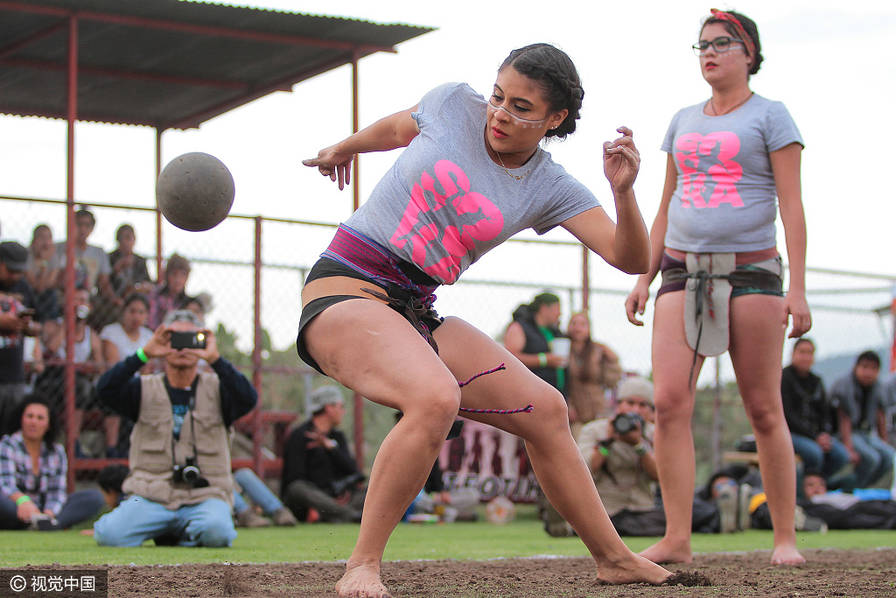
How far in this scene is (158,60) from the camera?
11945 millimetres

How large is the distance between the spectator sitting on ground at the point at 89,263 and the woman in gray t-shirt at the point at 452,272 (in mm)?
6415

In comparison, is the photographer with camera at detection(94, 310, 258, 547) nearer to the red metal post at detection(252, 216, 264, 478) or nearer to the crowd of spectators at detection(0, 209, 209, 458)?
the crowd of spectators at detection(0, 209, 209, 458)

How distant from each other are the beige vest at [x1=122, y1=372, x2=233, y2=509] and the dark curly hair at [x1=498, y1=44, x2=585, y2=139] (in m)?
4.06

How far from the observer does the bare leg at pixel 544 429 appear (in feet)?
13.4

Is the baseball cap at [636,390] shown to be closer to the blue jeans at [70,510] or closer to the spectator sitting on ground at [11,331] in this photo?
the blue jeans at [70,510]

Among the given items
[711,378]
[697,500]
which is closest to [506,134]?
[697,500]

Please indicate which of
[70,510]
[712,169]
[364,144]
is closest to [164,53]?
[70,510]

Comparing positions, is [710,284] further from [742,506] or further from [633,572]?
[742,506]

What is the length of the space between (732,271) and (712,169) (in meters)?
0.50

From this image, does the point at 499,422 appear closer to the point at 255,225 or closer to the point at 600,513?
the point at 600,513

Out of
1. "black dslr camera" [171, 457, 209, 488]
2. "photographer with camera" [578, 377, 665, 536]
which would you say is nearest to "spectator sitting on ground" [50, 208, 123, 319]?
"black dslr camera" [171, 457, 209, 488]

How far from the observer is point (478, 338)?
4.18 meters

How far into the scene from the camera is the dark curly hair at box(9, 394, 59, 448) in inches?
334

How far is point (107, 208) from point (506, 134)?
22.0 feet
